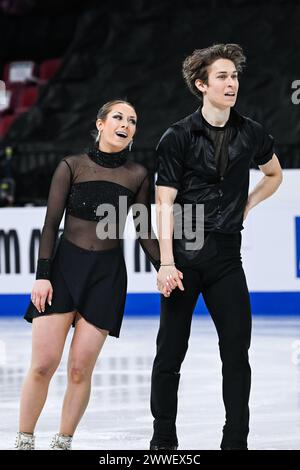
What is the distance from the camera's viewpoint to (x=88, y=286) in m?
4.72

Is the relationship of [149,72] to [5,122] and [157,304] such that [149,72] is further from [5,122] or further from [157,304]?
[157,304]

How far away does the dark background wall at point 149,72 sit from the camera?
1433 cm

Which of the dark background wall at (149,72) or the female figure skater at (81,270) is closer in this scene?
the female figure skater at (81,270)

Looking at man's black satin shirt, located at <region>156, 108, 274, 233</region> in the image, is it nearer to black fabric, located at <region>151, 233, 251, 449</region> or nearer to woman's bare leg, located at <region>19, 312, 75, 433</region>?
black fabric, located at <region>151, 233, 251, 449</region>

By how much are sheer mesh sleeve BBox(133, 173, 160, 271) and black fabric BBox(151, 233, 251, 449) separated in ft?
0.59

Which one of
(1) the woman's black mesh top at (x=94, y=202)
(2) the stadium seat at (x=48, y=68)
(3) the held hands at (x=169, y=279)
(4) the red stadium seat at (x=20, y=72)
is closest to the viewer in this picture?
(3) the held hands at (x=169, y=279)

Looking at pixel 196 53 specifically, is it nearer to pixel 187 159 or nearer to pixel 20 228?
pixel 187 159

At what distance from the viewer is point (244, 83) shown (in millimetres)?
14609

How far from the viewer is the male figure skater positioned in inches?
183

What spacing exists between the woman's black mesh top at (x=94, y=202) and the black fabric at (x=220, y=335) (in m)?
0.23

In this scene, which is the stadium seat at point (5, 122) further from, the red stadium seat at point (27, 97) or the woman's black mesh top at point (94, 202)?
the woman's black mesh top at point (94, 202)

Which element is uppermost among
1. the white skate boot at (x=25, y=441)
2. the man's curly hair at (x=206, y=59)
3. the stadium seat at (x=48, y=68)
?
the stadium seat at (x=48, y=68)

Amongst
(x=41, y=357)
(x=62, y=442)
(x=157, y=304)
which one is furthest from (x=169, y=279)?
(x=157, y=304)

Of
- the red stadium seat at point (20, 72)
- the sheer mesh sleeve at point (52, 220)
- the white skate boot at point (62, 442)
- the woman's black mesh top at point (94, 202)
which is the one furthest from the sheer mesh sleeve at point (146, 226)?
the red stadium seat at point (20, 72)
